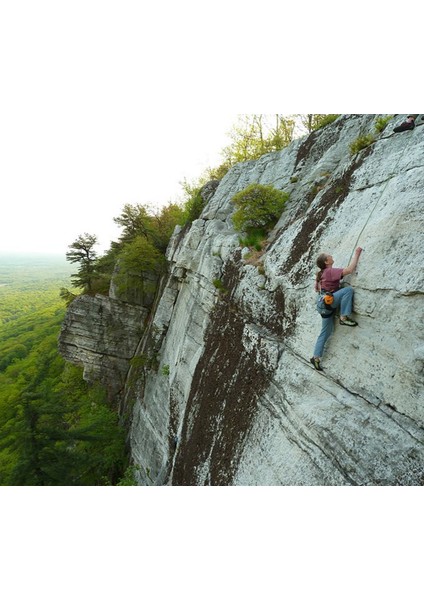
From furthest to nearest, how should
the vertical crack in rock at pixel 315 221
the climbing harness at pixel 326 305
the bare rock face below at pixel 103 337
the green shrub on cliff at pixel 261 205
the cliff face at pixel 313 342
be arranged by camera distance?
the bare rock face below at pixel 103 337
the green shrub on cliff at pixel 261 205
the vertical crack in rock at pixel 315 221
the climbing harness at pixel 326 305
the cliff face at pixel 313 342

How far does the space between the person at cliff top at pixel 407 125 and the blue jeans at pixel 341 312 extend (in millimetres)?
2933

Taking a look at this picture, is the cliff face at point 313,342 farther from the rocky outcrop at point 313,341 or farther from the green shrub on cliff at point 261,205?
the green shrub on cliff at point 261,205

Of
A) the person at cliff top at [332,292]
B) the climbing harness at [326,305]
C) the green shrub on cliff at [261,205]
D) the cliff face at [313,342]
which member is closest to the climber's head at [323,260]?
the person at cliff top at [332,292]

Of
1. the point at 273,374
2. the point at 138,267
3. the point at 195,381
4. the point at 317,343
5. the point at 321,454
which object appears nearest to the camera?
the point at 321,454

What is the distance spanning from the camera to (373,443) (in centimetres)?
374

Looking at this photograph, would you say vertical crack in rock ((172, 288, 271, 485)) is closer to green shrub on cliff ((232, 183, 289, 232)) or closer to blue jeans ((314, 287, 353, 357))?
blue jeans ((314, 287, 353, 357))

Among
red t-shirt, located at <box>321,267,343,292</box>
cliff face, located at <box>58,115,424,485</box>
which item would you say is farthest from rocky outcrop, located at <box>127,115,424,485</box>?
red t-shirt, located at <box>321,267,343,292</box>

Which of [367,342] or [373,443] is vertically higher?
[367,342]

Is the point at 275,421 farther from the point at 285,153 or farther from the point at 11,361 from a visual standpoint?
the point at 11,361

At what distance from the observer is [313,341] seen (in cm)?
513

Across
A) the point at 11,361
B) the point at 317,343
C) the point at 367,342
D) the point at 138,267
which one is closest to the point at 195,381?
the point at 317,343

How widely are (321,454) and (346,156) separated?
723 cm

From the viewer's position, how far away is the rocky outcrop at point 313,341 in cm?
377

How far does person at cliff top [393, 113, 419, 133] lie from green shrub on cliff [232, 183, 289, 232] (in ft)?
13.3
